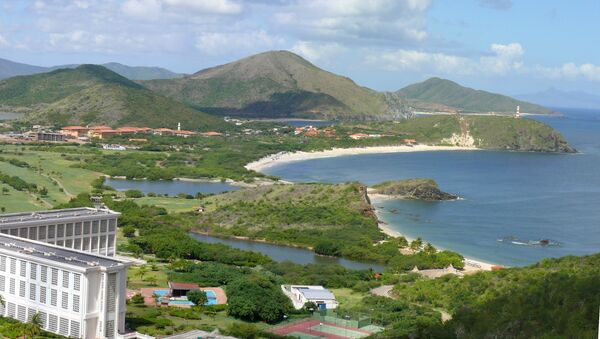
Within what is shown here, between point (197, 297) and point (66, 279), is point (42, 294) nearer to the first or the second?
point (66, 279)

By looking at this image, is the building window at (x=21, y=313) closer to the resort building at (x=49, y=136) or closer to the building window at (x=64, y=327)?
the building window at (x=64, y=327)

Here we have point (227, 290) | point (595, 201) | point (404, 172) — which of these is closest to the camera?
point (227, 290)

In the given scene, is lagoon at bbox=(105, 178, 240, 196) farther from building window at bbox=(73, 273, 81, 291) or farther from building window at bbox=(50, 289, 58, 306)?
building window at bbox=(73, 273, 81, 291)

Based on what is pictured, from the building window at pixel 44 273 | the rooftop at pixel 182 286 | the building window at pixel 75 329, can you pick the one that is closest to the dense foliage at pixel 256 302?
the rooftop at pixel 182 286

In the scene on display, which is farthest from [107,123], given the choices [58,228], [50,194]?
[58,228]

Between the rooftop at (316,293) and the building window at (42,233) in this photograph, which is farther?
the rooftop at (316,293)

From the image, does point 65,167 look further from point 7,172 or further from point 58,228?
point 58,228

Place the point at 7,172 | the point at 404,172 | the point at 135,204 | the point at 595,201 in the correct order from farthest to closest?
the point at 404,172, the point at 595,201, the point at 7,172, the point at 135,204
